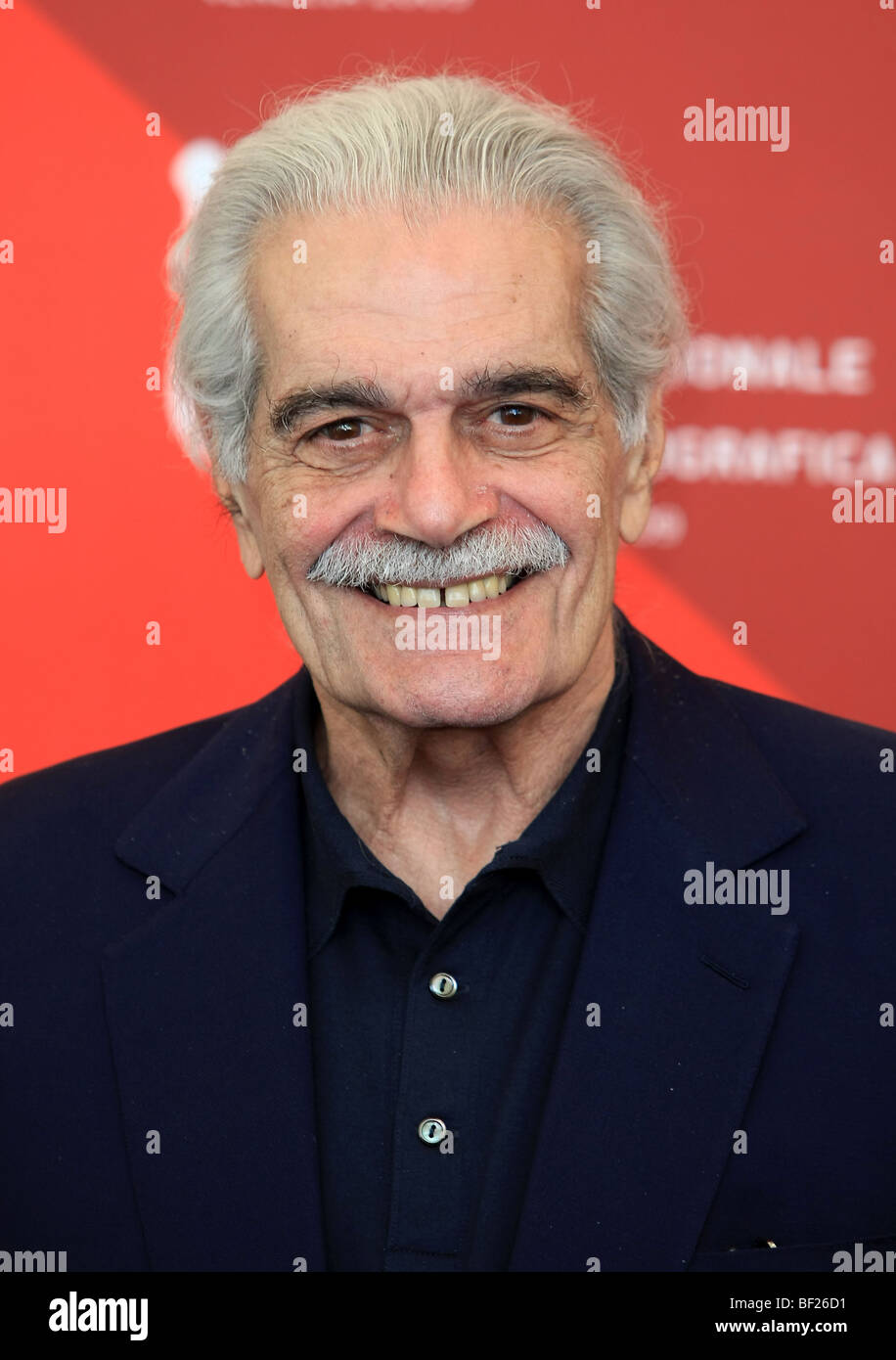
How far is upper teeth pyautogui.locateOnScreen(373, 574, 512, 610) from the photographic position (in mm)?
1889

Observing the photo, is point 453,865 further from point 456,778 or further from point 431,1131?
point 431,1131

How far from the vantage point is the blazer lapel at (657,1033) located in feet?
5.64

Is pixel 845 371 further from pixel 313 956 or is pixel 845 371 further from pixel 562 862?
pixel 313 956

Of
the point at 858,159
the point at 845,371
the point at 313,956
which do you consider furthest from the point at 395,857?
the point at 858,159

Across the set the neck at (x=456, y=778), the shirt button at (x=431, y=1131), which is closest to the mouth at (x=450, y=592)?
the neck at (x=456, y=778)

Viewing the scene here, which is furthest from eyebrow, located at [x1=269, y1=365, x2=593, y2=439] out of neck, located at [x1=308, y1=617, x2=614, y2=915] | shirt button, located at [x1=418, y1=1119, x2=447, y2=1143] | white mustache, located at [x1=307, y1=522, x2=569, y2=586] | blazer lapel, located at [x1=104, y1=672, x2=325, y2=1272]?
shirt button, located at [x1=418, y1=1119, x2=447, y2=1143]

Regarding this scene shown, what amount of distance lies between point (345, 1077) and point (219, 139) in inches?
58.4

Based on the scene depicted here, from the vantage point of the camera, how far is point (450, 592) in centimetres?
189

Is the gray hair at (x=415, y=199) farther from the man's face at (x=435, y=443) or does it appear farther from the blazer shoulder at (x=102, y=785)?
the blazer shoulder at (x=102, y=785)

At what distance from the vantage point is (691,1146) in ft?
5.73

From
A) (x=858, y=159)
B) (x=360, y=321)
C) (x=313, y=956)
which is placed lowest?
(x=313, y=956)

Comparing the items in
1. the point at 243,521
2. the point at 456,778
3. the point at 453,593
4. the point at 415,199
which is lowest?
the point at 456,778

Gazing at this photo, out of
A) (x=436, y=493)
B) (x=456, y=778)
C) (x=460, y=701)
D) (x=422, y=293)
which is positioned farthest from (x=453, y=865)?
(x=422, y=293)

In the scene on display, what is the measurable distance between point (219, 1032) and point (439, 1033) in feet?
→ 0.82
